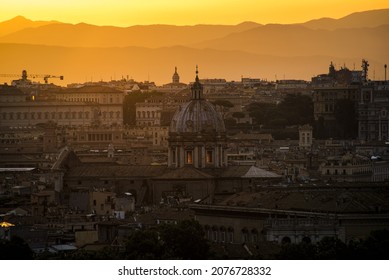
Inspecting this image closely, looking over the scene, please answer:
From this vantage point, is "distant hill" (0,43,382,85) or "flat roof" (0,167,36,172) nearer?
"flat roof" (0,167,36,172)

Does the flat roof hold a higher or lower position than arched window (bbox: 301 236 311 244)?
lower

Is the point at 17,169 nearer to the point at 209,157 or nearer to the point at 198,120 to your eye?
the point at 198,120

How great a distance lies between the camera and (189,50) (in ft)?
308

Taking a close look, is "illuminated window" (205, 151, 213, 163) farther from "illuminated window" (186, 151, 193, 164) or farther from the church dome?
the church dome

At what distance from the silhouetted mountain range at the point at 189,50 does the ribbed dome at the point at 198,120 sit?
6.64 ft

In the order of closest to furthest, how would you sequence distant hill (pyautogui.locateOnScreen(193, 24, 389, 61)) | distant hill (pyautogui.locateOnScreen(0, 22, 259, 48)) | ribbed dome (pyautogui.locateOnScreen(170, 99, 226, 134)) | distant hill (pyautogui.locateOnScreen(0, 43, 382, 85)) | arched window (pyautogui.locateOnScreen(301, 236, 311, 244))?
arched window (pyautogui.locateOnScreen(301, 236, 311, 244)) < distant hill (pyautogui.locateOnScreen(0, 22, 259, 48)) < ribbed dome (pyautogui.locateOnScreen(170, 99, 226, 134)) < distant hill (pyautogui.locateOnScreen(193, 24, 389, 61)) < distant hill (pyautogui.locateOnScreen(0, 43, 382, 85))

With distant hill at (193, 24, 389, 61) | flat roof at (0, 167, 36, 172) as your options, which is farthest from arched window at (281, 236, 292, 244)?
flat roof at (0, 167, 36, 172)

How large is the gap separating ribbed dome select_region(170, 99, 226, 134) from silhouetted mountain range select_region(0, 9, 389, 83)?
202cm

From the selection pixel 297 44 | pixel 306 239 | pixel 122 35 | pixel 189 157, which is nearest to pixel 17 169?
pixel 122 35

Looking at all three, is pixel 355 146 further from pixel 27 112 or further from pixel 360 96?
pixel 27 112

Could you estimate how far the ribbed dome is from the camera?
6631cm

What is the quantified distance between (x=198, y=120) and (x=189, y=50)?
27.5 m

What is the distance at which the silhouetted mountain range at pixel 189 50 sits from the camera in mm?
67312

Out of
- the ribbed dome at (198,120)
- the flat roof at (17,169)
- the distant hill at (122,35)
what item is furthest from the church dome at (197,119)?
the flat roof at (17,169)
